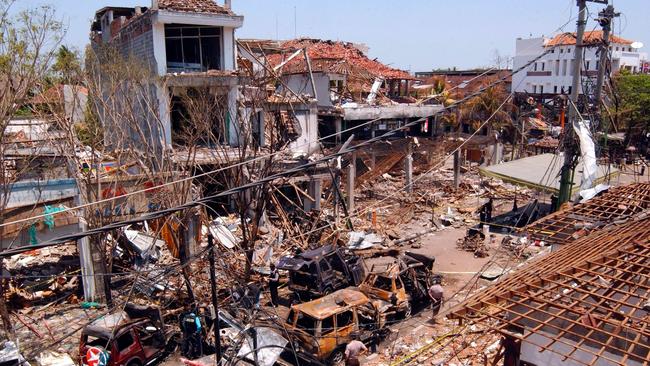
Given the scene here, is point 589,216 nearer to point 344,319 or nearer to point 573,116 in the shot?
point 344,319

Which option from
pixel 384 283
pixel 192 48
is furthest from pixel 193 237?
pixel 192 48

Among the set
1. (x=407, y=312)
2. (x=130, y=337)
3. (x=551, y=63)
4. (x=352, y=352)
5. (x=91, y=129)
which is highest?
(x=551, y=63)

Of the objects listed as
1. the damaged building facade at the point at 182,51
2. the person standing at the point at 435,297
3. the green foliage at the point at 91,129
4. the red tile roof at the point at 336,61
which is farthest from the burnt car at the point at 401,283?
the red tile roof at the point at 336,61

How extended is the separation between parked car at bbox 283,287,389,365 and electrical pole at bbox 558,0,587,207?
9.75 metres

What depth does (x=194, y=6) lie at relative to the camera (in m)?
19.2

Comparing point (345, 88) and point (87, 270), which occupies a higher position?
point (345, 88)

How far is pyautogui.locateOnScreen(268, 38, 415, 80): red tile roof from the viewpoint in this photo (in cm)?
2688

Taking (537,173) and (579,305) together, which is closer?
(579,305)

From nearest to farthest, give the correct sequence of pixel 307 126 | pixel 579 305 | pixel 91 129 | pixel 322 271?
1. pixel 579 305
2. pixel 322 271
3. pixel 91 129
4. pixel 307 126

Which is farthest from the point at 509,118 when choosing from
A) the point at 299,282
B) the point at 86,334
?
the point at 86,334

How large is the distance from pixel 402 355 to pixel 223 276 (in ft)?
19.5

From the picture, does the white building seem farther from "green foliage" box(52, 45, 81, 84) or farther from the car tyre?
"green foliage" box(52, 45, 81, 84)

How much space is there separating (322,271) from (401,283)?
2.03 m

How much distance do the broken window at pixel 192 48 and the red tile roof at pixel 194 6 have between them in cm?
83
